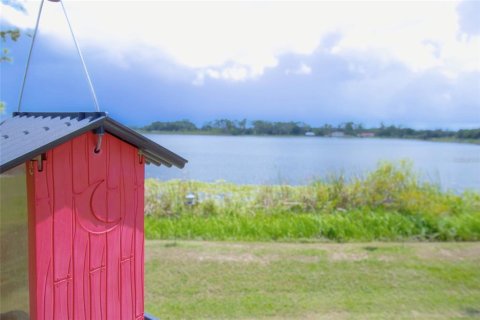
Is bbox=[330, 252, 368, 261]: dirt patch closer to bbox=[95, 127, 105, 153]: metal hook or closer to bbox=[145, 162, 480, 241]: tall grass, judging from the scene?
bbox=[145, 162, 480, 241]: tall grass

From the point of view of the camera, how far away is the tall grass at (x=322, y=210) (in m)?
6.92

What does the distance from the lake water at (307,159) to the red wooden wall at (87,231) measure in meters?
4.83

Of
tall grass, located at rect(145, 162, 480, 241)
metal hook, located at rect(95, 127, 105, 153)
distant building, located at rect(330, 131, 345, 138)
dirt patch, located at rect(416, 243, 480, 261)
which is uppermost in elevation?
metal hook, located at rect(95, 127, 105, 153)

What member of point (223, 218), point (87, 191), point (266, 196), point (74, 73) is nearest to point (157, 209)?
point (223, 218)

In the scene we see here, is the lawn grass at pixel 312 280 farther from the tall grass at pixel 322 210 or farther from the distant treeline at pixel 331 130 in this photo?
the distant treeline at pixel 331 130

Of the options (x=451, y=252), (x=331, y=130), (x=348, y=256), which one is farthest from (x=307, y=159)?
(x=348, y=256)

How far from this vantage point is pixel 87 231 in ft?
5.21

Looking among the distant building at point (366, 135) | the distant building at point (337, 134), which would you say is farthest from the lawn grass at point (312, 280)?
the distant building at point (337, 134)

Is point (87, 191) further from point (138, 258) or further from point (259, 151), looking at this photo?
point (259, 151)

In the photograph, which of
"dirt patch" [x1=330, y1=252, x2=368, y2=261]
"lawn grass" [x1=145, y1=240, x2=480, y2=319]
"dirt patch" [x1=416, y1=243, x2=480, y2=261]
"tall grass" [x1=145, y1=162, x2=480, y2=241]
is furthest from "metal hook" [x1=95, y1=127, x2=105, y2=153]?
"dirt patch" [x1=416, y1=243, x2=480, y2=261]

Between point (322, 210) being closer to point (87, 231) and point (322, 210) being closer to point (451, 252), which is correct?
point (451, 252)

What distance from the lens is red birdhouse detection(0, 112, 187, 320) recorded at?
142 centimetres

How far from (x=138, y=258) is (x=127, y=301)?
0.18m

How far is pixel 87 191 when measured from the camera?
1.57 metres
